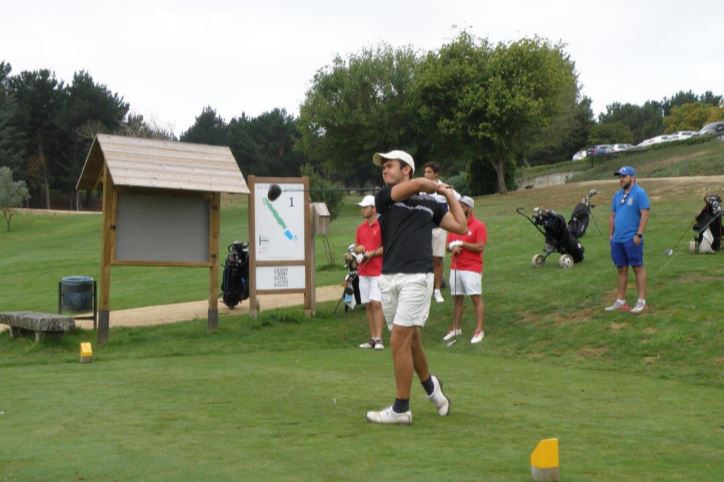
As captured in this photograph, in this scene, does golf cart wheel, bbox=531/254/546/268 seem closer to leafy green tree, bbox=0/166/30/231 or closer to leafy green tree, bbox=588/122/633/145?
leafy green tree, bbox=0/166/30/231

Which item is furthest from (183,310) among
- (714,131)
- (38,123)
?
(38,123)

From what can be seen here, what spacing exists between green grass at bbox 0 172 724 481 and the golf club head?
79.1 inches

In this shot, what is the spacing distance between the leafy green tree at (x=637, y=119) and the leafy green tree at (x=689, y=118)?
381 centimetres

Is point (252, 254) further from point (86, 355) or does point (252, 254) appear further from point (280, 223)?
point (86, 355)

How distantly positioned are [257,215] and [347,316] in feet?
7.74

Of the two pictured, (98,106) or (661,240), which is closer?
→ (661,240)

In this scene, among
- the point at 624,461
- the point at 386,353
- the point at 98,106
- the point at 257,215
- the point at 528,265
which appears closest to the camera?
the point at 624,461

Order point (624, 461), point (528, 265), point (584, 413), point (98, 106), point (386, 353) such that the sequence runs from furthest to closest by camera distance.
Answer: point (98, 106), point (528, 265), point (386, 353), point (584, 413), point (624, 461)

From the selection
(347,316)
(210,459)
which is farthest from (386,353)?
(210,459)

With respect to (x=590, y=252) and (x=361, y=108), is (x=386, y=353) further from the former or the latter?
(x=361, y=108)

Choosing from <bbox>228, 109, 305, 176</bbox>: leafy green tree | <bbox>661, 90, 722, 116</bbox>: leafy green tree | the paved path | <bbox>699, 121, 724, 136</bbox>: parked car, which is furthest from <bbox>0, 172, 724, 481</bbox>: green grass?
<bbox>661, 90, 722, 116</bbox>: leafy green tree

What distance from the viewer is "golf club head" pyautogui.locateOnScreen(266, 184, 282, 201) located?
57.4ft

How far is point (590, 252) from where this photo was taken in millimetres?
22469

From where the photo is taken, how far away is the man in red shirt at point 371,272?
1458 centimetres
